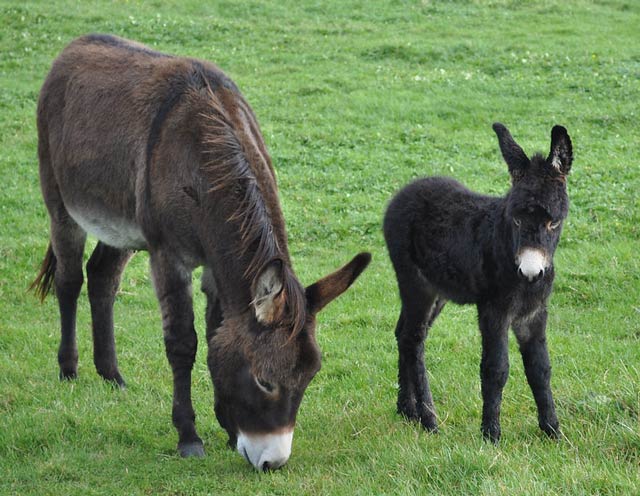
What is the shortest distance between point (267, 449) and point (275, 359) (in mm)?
467

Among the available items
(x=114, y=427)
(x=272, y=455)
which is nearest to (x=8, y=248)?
(x=114, y=427)

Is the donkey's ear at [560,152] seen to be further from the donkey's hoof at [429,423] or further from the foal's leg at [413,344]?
the donkey's hoof at [429,423]

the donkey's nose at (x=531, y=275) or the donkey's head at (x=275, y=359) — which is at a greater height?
the donkey's nose at (x=531, y=275)

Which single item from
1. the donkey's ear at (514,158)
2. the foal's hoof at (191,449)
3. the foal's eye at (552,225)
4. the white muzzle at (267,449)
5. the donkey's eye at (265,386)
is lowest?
the foal's hoof at (191,449)

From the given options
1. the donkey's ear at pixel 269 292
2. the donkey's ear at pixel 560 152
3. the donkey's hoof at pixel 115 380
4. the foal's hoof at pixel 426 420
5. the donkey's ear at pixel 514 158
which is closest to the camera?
the donkey's ear at pixel 269 292

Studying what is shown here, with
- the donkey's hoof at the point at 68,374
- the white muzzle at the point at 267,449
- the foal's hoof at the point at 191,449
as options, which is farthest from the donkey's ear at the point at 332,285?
the donkey's hoof at the point at 68,374

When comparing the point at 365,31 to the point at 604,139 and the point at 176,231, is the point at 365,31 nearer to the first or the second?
the point at 604,139

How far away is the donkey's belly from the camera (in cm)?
628

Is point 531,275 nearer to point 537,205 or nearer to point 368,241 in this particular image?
point 537,205

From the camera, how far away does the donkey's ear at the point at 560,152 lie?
5062 mm

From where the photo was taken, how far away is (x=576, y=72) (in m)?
15.5

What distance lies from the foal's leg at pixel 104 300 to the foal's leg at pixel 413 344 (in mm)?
2273

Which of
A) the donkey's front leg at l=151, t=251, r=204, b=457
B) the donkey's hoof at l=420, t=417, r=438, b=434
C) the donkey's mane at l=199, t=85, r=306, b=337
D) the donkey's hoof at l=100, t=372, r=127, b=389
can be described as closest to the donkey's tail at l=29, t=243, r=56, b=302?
the donkey's hoof at l=100, t=372, r=127, b=389

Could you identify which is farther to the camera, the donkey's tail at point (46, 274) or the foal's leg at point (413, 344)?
the donkey's tail at point (46, 274)
